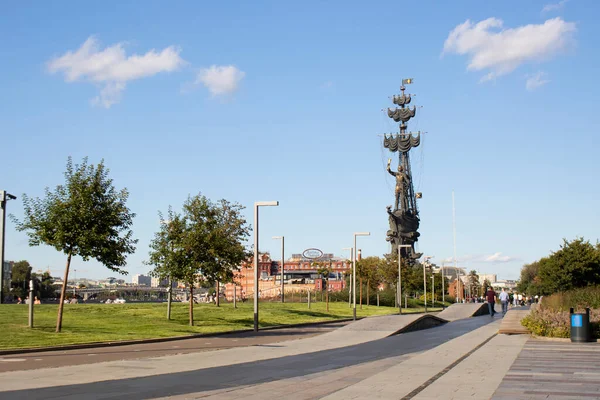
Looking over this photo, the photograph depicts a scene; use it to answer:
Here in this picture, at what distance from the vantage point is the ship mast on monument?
126062 mm

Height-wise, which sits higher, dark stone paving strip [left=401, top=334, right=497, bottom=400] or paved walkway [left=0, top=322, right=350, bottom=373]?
dark stone paving strip [left=401, top=334, right=497, bottom=400]

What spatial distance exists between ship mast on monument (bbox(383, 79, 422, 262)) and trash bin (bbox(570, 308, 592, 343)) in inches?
3847

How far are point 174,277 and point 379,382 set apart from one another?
76.3 ft

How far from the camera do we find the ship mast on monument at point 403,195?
126 meters

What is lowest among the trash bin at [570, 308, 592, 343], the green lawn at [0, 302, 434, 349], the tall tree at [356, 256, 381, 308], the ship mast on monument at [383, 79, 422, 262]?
the green lawn at [0, 302, 434, 349]

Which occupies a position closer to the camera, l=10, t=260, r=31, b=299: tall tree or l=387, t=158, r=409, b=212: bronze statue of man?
l=10, t=260, r=31, b=299: tall tree

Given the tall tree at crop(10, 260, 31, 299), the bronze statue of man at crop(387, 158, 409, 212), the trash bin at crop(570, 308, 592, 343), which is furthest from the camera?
the bronze statue of man at crop(387, 158, 409, 212)

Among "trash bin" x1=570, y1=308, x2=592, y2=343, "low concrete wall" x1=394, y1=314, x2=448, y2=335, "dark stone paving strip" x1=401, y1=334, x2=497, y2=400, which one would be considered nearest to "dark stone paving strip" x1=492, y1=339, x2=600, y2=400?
"dark stone paving strip" x1=401, y1=334, x2=497, y2=400

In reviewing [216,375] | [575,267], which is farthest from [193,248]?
[575,267]

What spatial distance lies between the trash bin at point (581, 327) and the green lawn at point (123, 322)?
53.6 feet

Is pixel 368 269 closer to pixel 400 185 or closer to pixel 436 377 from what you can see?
pixel 400 185

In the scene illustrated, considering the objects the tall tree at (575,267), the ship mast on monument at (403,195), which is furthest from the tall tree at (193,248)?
the ship mast on monument at (403,195)

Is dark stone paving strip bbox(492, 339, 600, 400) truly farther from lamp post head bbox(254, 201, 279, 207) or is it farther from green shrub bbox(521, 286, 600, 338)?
lamp post head bbox(254, 201, 279, 207)

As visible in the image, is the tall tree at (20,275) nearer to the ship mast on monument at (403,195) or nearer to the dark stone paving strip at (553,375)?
the ship mast on monument at (403,195)
